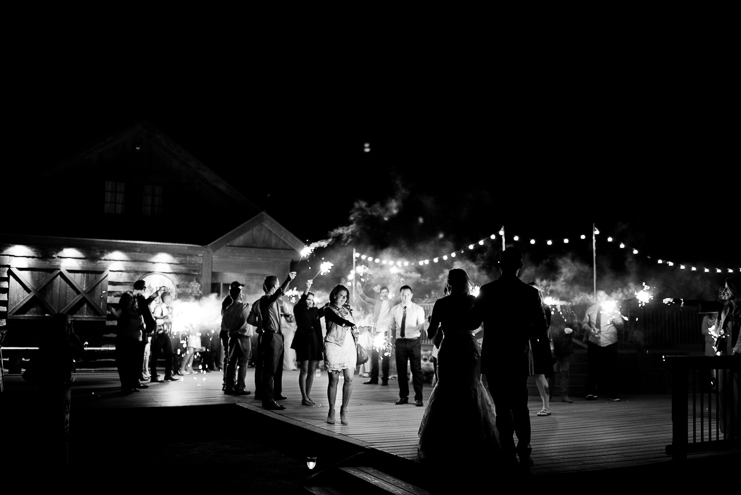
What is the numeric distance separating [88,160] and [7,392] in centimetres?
1043

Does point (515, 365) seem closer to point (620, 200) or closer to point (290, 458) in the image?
point (290, 458)

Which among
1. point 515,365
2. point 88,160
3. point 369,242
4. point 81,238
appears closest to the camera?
point 515,365

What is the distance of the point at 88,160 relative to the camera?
21.1 meters

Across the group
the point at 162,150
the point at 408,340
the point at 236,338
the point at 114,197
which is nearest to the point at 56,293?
the point at 114,197

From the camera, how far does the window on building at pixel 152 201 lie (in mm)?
21906

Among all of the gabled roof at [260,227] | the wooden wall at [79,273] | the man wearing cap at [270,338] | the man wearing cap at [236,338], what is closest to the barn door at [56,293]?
the wooden wall at [79,273]

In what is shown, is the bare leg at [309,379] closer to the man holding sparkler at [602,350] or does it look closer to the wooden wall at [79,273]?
the man holding sparkler at [602,350]

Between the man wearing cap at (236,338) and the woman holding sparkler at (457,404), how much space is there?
5995mm

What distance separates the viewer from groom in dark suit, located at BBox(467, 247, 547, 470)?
6.34m

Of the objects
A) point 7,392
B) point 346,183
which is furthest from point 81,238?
point 346,183

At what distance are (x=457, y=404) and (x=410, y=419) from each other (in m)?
3.08

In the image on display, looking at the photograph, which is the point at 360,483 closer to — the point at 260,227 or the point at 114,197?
the point at 260,227

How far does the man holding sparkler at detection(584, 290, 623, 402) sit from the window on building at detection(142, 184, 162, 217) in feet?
48.6

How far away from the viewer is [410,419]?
9672 millimetres
